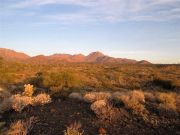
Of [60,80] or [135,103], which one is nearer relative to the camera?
[135,103]

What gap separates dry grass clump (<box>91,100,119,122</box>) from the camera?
11.4 m

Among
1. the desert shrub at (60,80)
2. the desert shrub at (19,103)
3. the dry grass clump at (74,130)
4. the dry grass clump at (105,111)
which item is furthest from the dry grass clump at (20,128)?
the desert shrub at (60,80)

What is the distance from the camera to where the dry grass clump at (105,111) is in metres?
11.4

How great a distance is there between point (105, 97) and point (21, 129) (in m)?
4.12

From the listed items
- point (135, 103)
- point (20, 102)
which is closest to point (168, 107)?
point (135, 103)

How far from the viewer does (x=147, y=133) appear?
34.0 feet

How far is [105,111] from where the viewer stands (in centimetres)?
1155

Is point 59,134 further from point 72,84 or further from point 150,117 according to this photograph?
point 72,84

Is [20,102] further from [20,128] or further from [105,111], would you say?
[105,111]

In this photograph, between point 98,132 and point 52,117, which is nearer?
point 98,132

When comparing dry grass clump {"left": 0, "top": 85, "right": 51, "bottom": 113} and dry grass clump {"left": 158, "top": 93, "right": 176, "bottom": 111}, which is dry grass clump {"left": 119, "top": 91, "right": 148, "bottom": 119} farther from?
dry grass clump {"left": 0, "top": 85, "right": 51, "bottom": 113}

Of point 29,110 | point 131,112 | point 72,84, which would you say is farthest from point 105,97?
point 72,84

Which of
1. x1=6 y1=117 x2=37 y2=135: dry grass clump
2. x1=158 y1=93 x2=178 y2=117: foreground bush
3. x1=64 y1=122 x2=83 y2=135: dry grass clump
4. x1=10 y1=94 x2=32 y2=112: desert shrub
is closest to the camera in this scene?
x1=64 y1=122 x2=83 y2=135: dry grass clump

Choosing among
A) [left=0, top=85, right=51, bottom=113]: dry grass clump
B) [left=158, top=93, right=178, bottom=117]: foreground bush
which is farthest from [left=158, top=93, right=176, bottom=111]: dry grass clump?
[left=0, top=85, right=51, bottom=113]: dry grass clump
